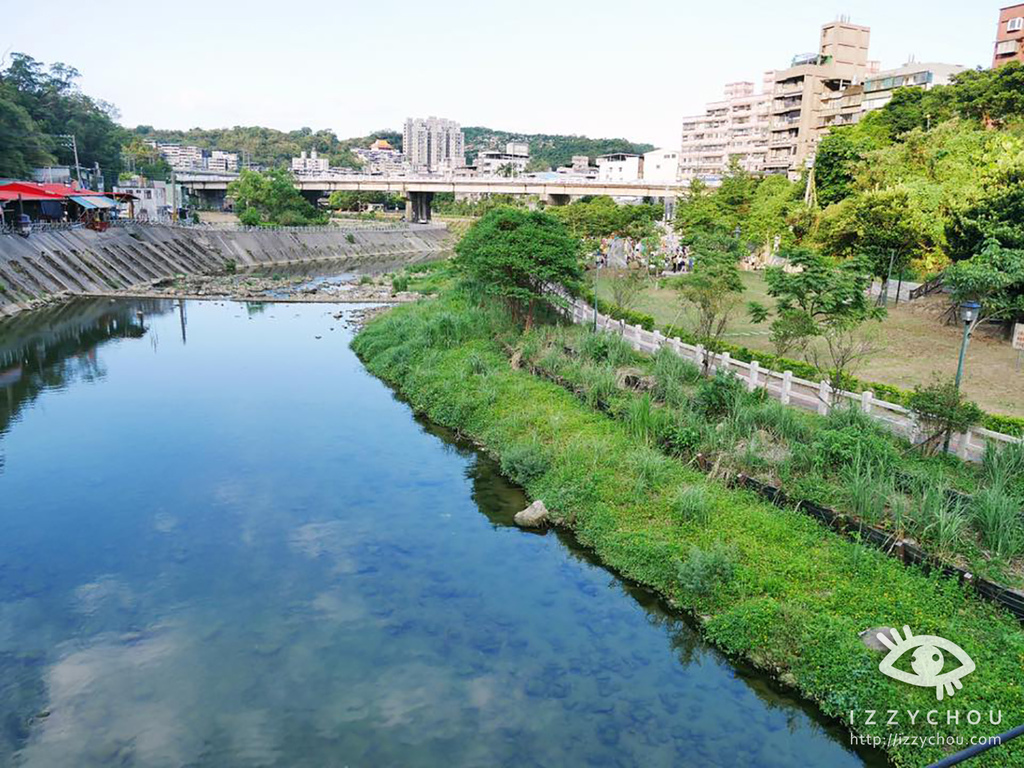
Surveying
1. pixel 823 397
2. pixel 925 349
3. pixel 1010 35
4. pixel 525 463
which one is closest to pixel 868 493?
pixel 823 397

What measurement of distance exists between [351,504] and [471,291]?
21042mm

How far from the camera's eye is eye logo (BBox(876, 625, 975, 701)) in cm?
1092

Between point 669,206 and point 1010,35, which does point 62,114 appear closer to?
point 669,206

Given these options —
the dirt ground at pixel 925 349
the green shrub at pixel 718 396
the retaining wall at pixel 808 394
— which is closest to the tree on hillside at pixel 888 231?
the dirt ground at pixel 925 349

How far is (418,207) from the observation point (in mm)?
113562

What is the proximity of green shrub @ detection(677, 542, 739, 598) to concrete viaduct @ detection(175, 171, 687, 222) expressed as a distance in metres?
82.6

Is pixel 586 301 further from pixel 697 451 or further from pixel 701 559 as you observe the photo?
pixel 701 559

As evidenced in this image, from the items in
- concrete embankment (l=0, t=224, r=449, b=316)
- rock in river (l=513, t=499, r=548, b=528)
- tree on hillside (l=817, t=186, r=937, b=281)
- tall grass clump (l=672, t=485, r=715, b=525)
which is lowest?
rock in river (l=513, t=499, r=548, b=528)

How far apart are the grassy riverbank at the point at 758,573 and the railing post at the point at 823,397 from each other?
17.0 ft

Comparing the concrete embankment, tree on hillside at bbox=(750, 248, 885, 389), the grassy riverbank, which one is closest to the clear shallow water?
the grassy riverbank

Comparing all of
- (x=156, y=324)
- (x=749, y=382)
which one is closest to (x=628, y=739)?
(x=749, y=382)

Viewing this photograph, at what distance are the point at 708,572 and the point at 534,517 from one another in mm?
5082

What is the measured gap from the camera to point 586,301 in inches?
1501

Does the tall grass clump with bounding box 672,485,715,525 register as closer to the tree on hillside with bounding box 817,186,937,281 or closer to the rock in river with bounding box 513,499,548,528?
the rock in river with bounding box 513,499,548,528
